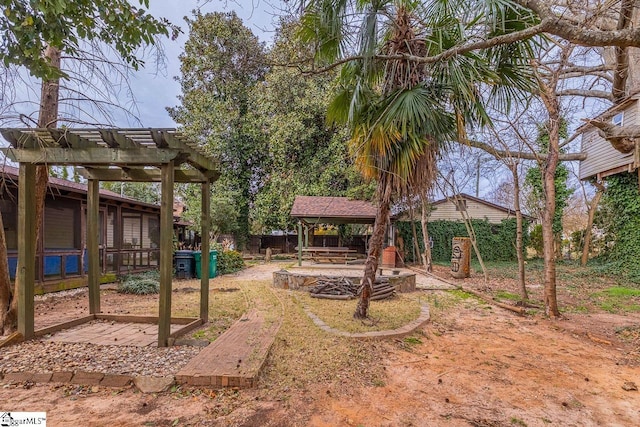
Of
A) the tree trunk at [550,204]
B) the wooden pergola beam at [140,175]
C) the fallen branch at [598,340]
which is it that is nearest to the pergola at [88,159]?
the wooden pergola beam at [140,175]

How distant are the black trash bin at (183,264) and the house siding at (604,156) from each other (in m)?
14.3

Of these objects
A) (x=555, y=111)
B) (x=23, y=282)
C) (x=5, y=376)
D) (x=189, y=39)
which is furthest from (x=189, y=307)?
(x=189, y=39)

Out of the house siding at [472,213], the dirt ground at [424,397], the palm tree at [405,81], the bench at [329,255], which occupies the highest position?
the palm tree at [405,81]

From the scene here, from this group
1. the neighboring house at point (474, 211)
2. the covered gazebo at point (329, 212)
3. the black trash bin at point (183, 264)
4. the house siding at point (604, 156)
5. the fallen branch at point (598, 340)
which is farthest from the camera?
→ the neighboring house at point (474, 211)

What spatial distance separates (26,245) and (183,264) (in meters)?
7.07

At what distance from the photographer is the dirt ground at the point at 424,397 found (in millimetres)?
2717

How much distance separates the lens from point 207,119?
65.8 feet

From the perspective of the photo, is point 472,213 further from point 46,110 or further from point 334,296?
point 46,110

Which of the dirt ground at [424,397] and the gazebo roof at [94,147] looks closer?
the dirt ground at [424,397]

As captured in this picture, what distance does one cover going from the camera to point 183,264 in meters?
11.2

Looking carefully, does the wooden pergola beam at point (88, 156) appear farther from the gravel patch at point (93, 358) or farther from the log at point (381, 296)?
the log at point (381, 296)

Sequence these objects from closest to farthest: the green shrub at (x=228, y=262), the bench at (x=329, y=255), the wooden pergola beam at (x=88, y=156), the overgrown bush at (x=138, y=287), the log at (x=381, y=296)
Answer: the wooden pergola beam at (x=88, y=156) → the log at (x=381, y=296) → the overgrown bush at (x=138, y=287) → the green shrub at (x=228, y=262) → the bench at (x=329, y=255)

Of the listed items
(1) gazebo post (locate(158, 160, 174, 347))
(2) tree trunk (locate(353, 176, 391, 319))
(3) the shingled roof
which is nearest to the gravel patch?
(1) gazebo post (locate(158, 160, 174, 347))

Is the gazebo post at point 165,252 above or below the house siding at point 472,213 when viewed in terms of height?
below
